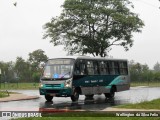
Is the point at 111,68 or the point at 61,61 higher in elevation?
the point at 61,61

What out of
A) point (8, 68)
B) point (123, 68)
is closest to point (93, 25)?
point (123, 68)

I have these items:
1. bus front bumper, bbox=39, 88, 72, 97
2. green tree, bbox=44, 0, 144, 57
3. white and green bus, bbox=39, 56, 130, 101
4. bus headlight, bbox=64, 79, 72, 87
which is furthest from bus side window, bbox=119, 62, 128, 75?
green tree, bbox=44, 0, 144, 57

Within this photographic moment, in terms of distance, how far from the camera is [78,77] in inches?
1082

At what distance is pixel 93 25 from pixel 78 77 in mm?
39973

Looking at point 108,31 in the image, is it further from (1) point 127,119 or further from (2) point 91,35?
(1) point 127,119

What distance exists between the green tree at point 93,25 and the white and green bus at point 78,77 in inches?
1306

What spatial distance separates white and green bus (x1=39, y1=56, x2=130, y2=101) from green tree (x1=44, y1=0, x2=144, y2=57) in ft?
109

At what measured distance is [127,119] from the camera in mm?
14297

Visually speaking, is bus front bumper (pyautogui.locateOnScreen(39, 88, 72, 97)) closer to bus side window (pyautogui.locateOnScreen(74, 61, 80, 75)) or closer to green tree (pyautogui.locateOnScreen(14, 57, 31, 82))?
bus side window (pyautogui.locateOnScreen(74, 61, 80, 75))

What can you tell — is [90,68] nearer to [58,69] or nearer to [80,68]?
[80,68]

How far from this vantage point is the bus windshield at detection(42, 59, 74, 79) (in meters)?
26.6

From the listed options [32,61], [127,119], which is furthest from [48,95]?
[32,61]

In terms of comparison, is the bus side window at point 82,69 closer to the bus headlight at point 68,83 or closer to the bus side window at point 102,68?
the bus headlight at point 68,83

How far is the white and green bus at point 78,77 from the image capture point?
2652 centimetres
